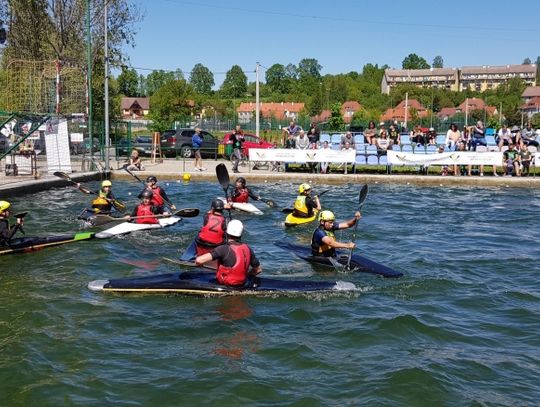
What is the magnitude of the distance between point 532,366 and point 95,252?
9.30m

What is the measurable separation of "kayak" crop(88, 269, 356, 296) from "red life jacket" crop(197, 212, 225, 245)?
1267mm

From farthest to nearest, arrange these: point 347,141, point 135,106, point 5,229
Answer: point 135,106
point 347,141
point 5,229

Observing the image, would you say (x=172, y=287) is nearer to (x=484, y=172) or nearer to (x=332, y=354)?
(x=332, y=354)

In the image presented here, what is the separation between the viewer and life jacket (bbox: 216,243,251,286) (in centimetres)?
1015

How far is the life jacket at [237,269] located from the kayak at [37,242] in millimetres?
5286

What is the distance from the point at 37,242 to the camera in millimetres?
13938

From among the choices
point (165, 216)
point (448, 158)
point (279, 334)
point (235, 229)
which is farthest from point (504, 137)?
point (279, 334)

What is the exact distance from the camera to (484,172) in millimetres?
27922

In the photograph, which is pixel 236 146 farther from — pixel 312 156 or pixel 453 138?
pixel 453 138

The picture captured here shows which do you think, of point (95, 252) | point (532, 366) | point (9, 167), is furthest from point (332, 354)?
point (9, 167)

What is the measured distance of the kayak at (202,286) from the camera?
1052cm

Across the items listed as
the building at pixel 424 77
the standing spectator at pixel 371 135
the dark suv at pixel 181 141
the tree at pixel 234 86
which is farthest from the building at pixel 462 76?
the standing spectator at pixel 371 135

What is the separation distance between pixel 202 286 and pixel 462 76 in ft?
621

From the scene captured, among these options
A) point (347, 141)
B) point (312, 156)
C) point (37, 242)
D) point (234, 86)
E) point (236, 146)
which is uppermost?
point (234, 86)
